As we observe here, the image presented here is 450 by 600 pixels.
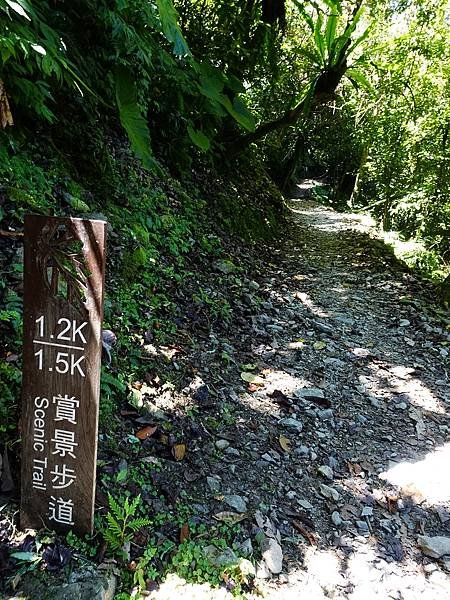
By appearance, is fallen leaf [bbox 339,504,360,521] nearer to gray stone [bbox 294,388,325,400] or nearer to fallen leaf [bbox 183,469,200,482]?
fallen leaf [bbox 183,469,200,482]

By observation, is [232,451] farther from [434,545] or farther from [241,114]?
[241,114]

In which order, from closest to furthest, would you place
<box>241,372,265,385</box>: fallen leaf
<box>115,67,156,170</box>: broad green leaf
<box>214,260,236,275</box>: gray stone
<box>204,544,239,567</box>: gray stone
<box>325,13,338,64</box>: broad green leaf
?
<box>204,544,239,567</box>: gray stone < <box>241,372,265,385</box>: fallen leaf < <box>115,67,156,170</box>: broad green leaf < <box>214,260,236,275</box>: gray stone < <box>325,13,338,64</box>: broad green leaf

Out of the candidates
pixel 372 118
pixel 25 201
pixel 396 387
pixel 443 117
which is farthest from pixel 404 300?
pixel 372 118

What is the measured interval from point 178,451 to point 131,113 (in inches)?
110

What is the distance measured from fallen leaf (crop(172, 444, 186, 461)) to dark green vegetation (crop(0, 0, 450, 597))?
7cm

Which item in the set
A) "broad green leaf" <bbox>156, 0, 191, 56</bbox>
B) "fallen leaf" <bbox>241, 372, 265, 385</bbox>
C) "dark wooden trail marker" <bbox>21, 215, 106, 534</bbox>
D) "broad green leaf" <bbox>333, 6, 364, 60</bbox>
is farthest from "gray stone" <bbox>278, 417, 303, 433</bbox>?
"broad green leaf" <bbox>333, 6, 364, 60</bbox>

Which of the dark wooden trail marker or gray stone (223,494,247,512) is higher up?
the dark wooden trail marker

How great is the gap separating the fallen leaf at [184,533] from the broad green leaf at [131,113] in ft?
9.56

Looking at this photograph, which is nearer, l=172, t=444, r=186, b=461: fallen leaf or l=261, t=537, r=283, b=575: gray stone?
l=261, t=537, r=283, b=575: gray stone

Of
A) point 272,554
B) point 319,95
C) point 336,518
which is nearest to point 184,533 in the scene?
point 272,554

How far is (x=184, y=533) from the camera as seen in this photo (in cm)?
217

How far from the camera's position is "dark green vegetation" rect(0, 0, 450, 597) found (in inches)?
94.1

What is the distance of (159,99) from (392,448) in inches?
179

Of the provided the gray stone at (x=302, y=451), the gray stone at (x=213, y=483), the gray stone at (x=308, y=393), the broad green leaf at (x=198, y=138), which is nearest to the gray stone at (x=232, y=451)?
the gray stone at (x=213, y=483)
